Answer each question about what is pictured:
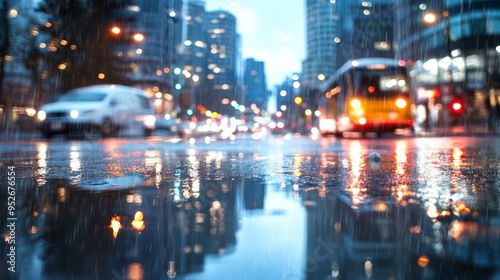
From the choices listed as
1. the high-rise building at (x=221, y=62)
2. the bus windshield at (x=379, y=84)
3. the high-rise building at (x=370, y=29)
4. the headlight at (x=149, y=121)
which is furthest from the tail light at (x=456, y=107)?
the high-rise building at (x=221, y=62)

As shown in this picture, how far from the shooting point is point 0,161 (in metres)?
7.61

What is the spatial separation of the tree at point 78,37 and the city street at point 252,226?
2972 centimetres

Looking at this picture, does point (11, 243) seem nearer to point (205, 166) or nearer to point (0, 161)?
point (205, 166)

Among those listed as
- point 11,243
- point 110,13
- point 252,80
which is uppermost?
point 252,80

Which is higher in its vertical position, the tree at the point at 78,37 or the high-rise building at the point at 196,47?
the high-rise building at the point at 196,47

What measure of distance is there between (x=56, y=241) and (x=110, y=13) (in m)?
33.8

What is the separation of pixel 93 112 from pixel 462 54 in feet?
148

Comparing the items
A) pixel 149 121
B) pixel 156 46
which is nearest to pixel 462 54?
pixel 149 121

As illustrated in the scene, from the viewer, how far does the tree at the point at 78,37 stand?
3194 centimetres

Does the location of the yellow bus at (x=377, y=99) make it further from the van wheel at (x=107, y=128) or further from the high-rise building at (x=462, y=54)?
the high-rise building at (x=462, y=54)

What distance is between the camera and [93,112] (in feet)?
55.9

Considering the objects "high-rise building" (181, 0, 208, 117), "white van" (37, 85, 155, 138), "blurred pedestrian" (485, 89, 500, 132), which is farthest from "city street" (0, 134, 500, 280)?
"high-rise building" (181, 0, 208, 117)

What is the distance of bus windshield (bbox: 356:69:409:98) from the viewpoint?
20.3 metres

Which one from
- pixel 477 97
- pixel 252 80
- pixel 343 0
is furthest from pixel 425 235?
pixel 252 80
